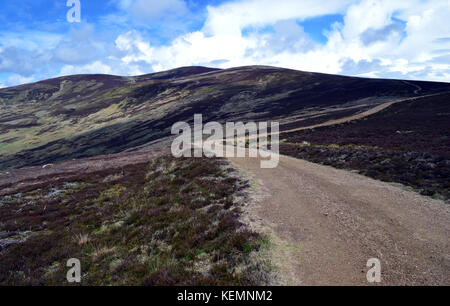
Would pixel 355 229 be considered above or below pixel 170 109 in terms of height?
below

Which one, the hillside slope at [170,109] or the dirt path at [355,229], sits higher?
the hillside slope at [170,109]

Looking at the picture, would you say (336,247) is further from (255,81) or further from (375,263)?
(255,81)

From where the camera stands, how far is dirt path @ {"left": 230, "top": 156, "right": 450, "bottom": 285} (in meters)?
7.22

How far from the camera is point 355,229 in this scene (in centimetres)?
992

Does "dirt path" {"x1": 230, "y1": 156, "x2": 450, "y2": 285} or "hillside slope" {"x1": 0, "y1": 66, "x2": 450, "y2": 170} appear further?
"hillside slope" {"x1": 0, "y1": 66, "x2": 450, "y2": 170}

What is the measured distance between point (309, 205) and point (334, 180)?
5891mm

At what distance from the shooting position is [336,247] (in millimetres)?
8570

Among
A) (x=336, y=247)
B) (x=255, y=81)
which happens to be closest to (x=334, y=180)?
Answer: (x=336, y=247)

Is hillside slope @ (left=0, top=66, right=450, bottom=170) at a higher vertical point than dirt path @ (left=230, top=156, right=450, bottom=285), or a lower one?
higher

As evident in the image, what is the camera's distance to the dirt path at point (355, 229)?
7223 millimetres

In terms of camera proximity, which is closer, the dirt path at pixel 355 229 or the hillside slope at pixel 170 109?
the dirt path at pixel 355 229

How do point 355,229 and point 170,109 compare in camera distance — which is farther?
point 170,109
